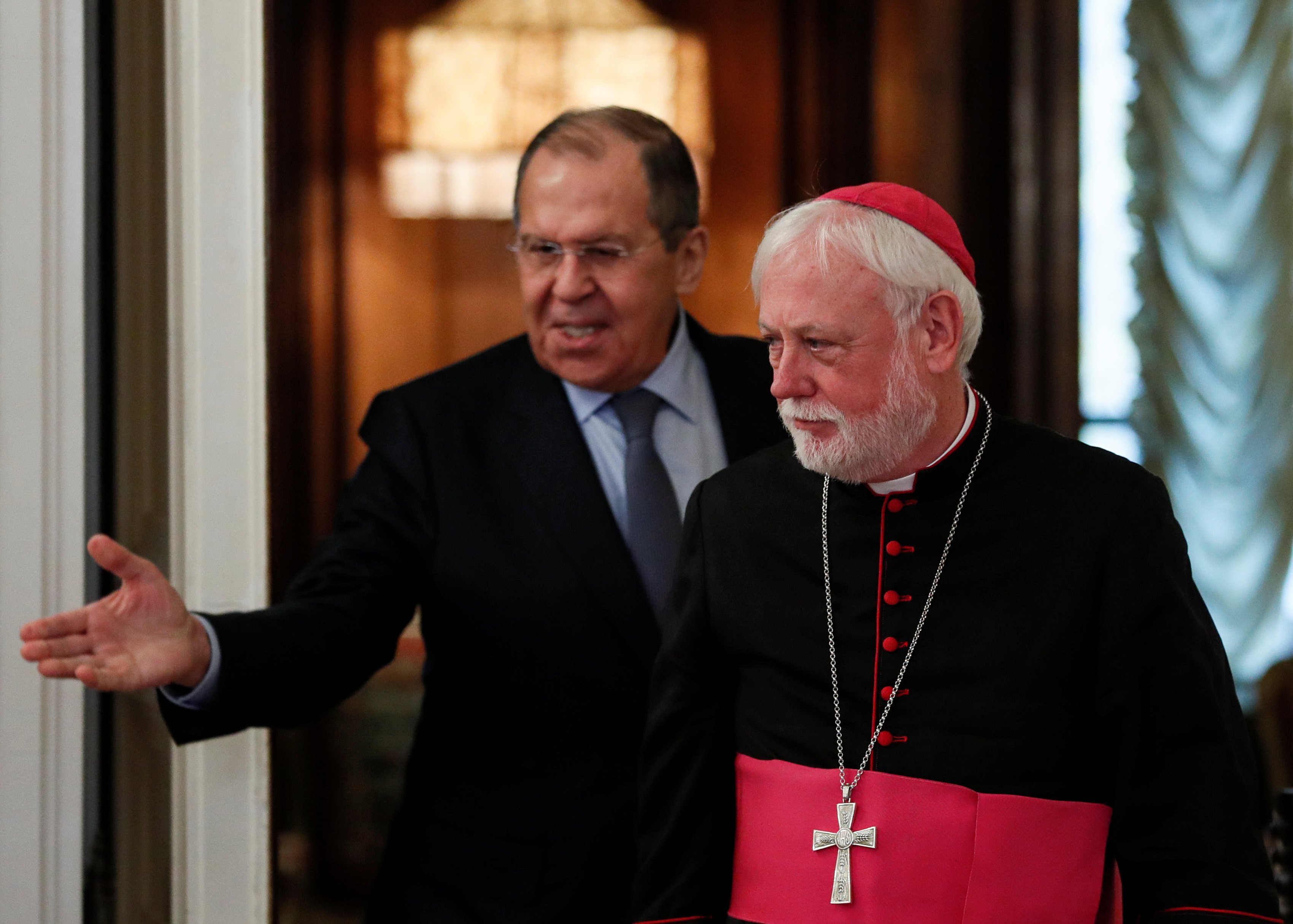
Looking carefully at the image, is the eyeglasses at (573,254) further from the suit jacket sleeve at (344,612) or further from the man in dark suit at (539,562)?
the suit jacket sleeve at (344,612)

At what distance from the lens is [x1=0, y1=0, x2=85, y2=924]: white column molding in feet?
6.76

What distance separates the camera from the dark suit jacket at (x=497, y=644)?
2.14 meters

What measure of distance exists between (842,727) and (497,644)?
0.70m

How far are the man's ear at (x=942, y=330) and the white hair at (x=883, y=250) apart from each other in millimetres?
12

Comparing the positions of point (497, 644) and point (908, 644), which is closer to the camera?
point (908, 644)

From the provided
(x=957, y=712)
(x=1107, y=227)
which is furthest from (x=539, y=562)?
(x=1107, y=227)

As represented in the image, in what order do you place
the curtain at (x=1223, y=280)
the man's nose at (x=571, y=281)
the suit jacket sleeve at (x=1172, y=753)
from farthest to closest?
the curtain at (x=1223, y=280)
the man's nose at (x=571, y=281)
the suit jacket sleeve at (x=1172, y=753)

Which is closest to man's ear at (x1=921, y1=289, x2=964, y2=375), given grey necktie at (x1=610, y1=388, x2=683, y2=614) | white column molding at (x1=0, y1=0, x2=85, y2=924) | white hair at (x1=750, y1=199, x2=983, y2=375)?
white hair at (x1=750, y1=199, x2=983, y2=375)

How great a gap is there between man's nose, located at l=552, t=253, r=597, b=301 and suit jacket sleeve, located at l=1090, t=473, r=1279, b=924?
0.97 m

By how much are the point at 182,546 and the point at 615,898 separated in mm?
910

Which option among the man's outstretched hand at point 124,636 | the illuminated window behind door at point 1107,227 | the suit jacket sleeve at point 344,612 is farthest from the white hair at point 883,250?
the illuminated window behind door at point 1107,227

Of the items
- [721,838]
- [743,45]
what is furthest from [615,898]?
[743,45]

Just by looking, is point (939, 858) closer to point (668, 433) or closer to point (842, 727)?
point (842, 727)

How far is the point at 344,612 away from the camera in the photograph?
6.87 feet
